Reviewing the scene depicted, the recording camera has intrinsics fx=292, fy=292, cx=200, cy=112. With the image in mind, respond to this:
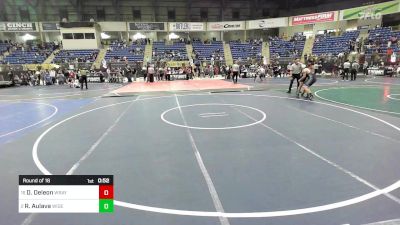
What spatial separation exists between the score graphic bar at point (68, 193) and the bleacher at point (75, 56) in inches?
1375

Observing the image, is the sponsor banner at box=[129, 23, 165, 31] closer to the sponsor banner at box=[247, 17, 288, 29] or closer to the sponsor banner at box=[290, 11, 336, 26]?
the sponsor banner at box=[247, 17, 288, 29]

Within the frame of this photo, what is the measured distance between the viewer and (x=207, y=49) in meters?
40.6

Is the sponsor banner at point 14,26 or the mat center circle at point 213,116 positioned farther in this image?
the sponsor banner at point 14,26

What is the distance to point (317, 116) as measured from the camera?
9492 millimetres

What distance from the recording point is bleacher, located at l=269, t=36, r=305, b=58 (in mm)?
36875

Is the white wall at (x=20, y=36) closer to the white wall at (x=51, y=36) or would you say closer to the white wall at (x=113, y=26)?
the white wall at (x=51, y=36)

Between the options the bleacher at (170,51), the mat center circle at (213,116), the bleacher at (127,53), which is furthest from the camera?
the bleacher at (127,53)

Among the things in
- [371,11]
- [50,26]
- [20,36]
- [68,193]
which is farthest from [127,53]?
[68,193]

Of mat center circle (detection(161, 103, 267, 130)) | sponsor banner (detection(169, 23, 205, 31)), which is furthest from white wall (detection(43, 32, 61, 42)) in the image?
mat center circle (detection(161, 103, 267, 130))

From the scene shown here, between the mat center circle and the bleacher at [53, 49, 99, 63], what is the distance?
92.9 ft

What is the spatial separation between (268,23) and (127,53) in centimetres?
2043

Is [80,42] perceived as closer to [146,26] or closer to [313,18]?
[146,26]

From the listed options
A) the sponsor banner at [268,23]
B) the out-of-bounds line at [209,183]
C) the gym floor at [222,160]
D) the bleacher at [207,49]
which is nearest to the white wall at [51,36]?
the bleacher at [207,49]

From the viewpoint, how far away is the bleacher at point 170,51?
37000mm
